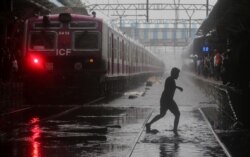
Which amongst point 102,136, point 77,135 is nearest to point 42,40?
point 77,135

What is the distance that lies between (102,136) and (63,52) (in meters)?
11.9

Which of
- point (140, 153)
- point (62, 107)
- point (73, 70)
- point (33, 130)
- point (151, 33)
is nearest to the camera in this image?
point (140, 153)

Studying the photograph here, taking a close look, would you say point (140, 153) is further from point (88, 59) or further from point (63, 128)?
point (88, 59)

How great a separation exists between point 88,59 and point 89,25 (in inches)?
53.6

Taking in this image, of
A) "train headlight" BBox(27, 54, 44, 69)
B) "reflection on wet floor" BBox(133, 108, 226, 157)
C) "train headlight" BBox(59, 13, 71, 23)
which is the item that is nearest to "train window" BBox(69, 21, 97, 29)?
"train headlight" BBox(59, 13, 71, 23)

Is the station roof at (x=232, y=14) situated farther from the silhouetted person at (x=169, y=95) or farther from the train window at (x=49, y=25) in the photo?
the train window at (x=49, y=25)

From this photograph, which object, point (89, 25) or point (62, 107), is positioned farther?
→ point (89, 25)

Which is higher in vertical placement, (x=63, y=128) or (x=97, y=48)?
(x=97, y=48)

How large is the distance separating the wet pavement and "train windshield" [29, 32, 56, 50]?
534 centimetres

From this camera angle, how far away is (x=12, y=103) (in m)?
25.1

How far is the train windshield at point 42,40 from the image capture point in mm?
25016

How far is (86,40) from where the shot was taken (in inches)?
992

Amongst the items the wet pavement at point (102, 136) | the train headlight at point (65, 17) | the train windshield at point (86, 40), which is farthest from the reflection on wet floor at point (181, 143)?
the train headlight at point (65, 17)

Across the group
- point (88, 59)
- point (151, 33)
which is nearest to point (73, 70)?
point (88, 59)
